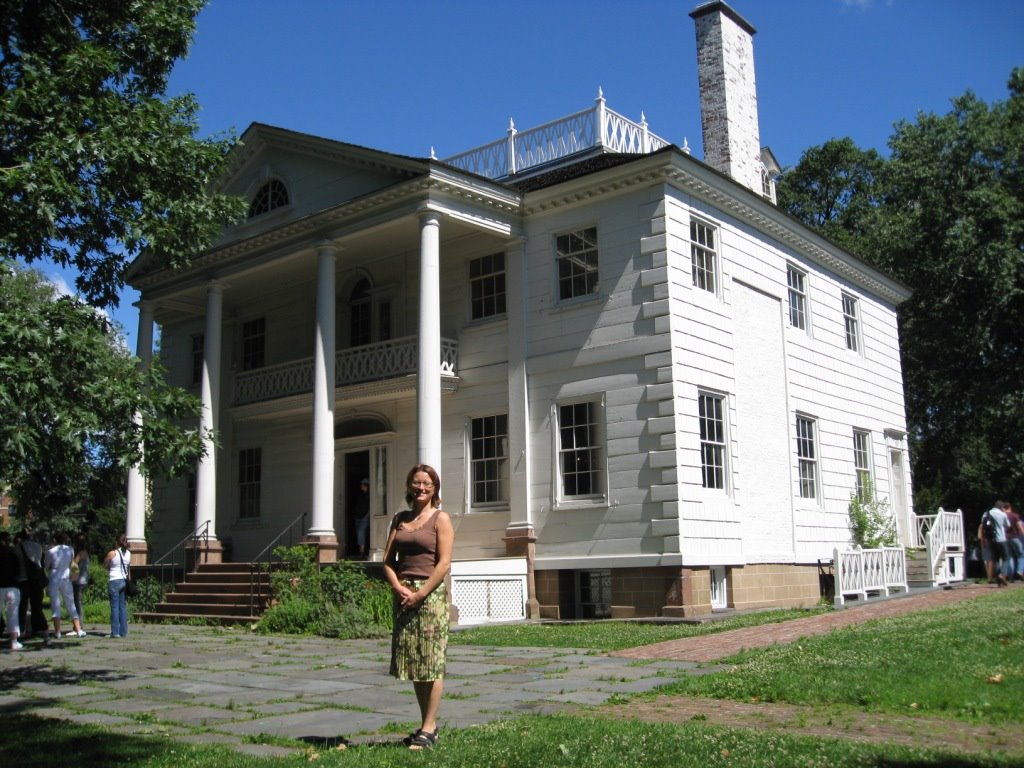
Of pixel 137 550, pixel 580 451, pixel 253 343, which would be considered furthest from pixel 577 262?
pixel 137 550

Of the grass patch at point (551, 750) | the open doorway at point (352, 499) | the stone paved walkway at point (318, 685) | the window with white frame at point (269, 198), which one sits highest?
the window with white frame at point (269, 198)

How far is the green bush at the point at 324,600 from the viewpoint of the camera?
16797 mm

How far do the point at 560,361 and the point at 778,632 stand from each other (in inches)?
294

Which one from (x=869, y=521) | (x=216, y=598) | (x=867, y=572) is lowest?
(x=216, y=598)

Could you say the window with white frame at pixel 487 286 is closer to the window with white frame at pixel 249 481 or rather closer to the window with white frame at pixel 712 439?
the window with white frame at pixel 712 439

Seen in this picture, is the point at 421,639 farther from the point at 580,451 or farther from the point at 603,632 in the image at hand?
the point at 580,451

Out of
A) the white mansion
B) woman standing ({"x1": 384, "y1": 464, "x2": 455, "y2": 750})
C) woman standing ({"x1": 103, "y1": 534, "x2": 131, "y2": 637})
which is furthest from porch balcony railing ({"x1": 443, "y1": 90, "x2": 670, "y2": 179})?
woman standing ({"x1": 384, "y1": 464, "x2": 455, "y2": 750})

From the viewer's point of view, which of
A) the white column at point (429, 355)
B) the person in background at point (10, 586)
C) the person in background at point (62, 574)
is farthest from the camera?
the white column at point (429, 355)

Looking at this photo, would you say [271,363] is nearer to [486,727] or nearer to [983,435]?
[486,727]

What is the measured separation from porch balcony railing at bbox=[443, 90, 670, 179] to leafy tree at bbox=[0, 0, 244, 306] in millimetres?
10449

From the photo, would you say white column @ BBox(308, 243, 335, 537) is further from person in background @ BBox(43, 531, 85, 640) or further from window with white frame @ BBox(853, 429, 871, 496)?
window with white frame @ BBox(853, 429, 871, 496)

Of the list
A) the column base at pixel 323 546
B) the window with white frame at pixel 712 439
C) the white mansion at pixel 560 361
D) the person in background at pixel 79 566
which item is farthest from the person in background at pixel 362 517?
the window with white frame at pixel 712 439

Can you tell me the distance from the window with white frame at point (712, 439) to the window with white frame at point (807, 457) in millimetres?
3224

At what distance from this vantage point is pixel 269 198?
23.7 m
